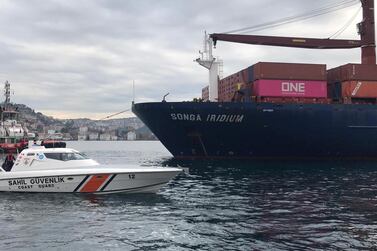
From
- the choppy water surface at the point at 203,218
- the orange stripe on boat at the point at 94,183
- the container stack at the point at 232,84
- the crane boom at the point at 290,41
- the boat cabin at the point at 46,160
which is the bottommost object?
the choppy water surface at the point at 203,218

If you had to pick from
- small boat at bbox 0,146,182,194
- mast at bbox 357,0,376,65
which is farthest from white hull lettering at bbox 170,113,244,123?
small boat at bbox 0,146,182,194

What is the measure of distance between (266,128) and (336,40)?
12.7 m

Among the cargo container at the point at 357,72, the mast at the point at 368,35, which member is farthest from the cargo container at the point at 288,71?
the mast at the point at 368,35

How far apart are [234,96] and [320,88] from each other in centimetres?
773

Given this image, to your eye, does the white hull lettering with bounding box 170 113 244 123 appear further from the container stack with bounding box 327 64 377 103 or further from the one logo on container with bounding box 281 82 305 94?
the container stack with bounding box 327 64 377 103

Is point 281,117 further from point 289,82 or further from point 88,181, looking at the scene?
point 88,181

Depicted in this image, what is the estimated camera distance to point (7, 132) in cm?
6812

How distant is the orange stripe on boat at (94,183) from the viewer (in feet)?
58.3

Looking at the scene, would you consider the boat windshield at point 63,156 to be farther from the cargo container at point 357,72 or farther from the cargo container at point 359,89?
the cargo container at point 359,89

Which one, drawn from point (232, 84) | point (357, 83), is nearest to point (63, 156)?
point (232, 84)

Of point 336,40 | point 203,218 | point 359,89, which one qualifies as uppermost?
point 336,40

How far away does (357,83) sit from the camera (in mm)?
36719

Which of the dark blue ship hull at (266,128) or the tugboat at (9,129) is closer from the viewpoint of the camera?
the dark blue ship hull at (266,128)

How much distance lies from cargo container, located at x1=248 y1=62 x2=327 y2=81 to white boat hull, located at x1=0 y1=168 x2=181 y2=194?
2036cm
